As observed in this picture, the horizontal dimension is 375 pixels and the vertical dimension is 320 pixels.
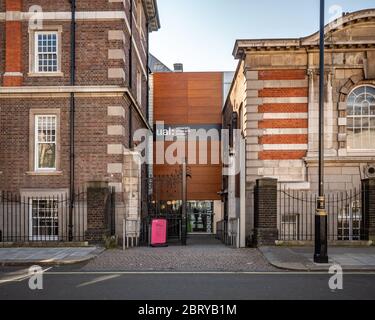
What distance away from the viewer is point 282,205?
20.8 meters

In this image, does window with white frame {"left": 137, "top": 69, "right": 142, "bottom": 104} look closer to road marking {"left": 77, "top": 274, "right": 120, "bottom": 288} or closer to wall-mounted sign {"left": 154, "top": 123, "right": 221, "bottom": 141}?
wall-mounted sign {"left": 154, "top": 123, "right": 221, "bottom": 141}

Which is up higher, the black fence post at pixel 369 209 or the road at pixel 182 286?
the black fence post at pixel 369 209

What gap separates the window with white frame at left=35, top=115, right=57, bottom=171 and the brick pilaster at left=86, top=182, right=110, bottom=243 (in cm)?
343

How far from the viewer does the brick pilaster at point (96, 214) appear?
1725cm

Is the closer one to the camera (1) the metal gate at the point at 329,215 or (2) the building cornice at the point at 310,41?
(1) the metal gate at the point at 329,215

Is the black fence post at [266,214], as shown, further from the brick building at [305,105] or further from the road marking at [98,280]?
the road marking at [98,280]

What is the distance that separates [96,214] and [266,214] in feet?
20.0

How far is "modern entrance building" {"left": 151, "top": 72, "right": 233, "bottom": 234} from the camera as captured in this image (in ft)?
122

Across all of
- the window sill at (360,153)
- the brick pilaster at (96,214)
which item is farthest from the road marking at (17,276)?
the window sill at (360,153)

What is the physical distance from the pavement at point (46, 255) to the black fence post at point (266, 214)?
556 cm

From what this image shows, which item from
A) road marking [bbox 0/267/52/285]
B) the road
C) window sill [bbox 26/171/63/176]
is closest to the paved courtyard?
the road

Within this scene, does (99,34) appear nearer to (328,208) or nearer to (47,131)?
(47,131)

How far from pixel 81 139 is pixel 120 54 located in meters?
3.79
